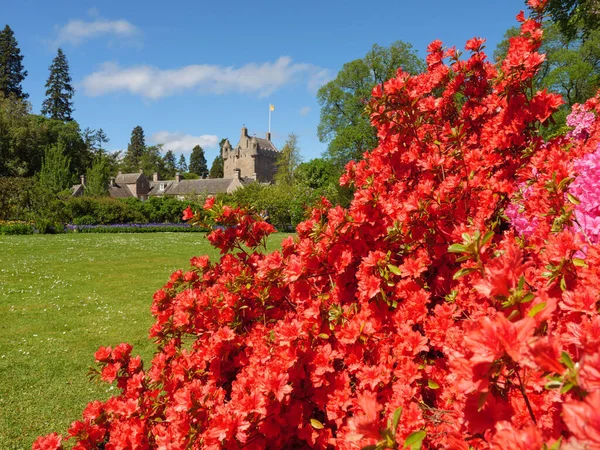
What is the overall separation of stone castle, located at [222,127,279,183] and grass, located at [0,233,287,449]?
190ft

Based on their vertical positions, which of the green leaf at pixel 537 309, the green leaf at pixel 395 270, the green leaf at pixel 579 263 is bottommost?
the green leaf at pixel 395 270

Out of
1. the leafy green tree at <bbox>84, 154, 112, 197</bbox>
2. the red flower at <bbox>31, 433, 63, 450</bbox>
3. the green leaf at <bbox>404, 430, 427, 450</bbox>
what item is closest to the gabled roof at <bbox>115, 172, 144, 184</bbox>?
the leafy green tree at <bbox>84, 154, 112, 197</bbox>

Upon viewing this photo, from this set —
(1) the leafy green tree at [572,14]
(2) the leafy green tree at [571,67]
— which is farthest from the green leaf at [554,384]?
(2) the leafy green tree at [571,67]

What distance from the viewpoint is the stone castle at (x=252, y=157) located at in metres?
71.2

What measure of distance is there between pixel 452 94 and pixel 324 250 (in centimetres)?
170

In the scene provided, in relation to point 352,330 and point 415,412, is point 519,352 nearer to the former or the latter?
point 415,412

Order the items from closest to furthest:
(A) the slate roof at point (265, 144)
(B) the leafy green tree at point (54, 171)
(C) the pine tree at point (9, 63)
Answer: (B) the leafy green tree at point (54, 171), (C) the pine tree at point (9, 63), (A) the slate roof at point (265, 144)

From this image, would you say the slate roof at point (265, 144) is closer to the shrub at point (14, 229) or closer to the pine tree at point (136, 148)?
the pine tree at point (136, 148)

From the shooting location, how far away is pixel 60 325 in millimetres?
6977

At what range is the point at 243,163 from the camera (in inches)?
2847

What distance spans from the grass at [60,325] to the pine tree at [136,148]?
73.7 metres

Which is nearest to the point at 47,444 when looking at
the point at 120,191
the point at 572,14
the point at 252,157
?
the point at 572,14

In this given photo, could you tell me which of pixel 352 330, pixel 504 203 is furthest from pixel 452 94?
pixel 352 330

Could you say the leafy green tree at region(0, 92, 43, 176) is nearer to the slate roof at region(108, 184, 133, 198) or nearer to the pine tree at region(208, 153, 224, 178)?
the slate roof at region(108, 184, 133, 198)
